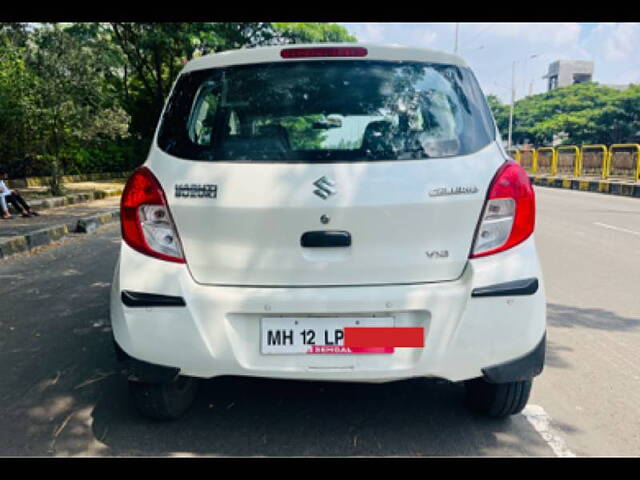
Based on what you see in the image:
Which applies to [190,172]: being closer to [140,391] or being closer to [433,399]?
[140,391]

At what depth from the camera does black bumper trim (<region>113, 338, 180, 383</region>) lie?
7.94 ft

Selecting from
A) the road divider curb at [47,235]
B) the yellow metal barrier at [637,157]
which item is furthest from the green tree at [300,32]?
the yellow metal barrier at [637,157]

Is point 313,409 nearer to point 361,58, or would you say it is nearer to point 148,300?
point 148,300

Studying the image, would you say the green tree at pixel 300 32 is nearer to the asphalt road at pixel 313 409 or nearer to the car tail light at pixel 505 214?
the asphalt road at pixel 313 409

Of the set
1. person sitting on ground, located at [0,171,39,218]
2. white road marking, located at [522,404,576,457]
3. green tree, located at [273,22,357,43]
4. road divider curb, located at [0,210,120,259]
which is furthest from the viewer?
green tree, located at [273,22,357,43]

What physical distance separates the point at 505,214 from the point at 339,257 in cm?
71

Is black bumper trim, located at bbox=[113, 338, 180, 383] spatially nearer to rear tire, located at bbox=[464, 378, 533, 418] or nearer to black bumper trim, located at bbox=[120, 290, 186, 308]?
black bumper trim, located at bbox=[120, 290, 186, 308]

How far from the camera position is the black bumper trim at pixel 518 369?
2.40 metres

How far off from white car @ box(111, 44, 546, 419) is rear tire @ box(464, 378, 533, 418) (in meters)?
0.21

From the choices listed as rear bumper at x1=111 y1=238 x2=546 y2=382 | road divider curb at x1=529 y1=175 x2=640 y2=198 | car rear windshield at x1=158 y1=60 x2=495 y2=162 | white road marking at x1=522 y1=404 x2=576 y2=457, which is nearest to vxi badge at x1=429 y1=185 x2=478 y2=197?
car rear windshield at x1=158 y1=60 x2=495 y2=162

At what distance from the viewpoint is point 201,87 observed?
8.70 ft

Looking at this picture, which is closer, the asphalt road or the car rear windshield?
the car rear windshield
